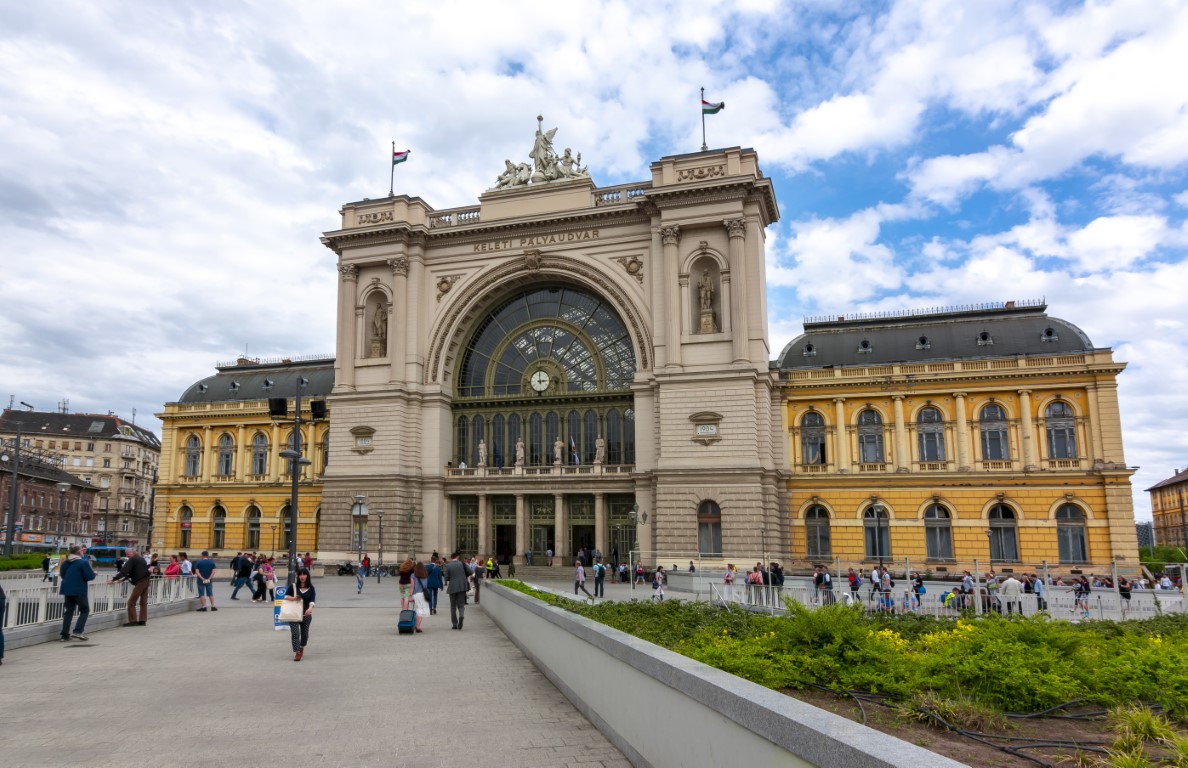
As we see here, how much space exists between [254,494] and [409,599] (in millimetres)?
45320

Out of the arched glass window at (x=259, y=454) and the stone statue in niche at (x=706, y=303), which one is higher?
the stone statue in niche at (x=706, y=303)

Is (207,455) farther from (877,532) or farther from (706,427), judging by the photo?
(877,532)

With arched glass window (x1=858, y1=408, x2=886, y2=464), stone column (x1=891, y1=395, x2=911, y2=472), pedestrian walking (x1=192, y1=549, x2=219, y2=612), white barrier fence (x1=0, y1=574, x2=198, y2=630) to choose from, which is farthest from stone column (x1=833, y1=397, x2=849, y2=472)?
white barrier fence (x1=0, y1=574, x2=198, y2=630)

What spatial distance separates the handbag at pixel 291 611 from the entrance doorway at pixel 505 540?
37.7m

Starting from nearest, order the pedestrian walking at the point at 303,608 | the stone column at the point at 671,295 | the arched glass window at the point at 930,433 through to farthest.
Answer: the pedestrian walking at the point at 303,608 → the stone column at the point at 671,295 → the arched glass window at the point at 930,433

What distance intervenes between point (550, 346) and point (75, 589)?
3712cm

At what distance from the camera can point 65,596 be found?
17891 millimetres

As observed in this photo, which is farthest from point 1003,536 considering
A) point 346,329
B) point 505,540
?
point 346,329

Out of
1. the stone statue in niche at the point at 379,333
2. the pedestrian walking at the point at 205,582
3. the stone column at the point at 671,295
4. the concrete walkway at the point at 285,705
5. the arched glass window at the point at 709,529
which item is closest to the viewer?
the concrete walkway at the point at 285,705

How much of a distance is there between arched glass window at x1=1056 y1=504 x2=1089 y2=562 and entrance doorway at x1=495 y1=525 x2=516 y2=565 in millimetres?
30908

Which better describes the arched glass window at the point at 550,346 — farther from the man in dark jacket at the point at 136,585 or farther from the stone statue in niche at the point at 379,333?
the man in dark jacket at the point at 136,585

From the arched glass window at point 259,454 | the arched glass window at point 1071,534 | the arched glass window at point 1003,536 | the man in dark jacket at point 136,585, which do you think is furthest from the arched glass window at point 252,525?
the arched glass window at point 1071,534

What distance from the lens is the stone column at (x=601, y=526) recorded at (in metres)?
49.1

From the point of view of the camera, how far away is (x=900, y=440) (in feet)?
159
